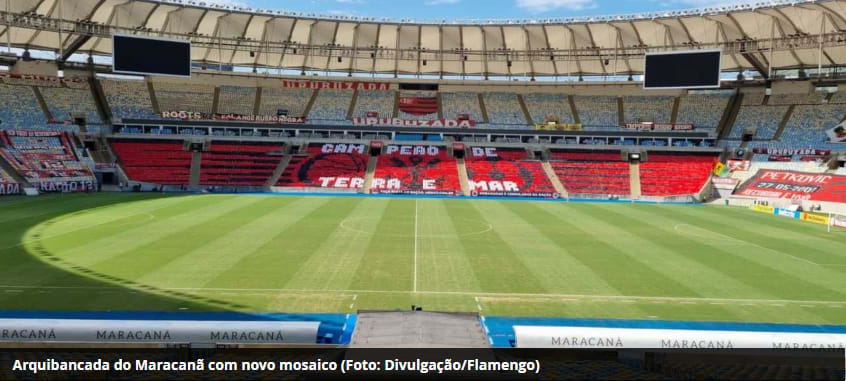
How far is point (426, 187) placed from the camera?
5656 centimetres

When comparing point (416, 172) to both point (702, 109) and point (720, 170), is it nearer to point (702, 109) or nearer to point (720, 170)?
point (720, 170)

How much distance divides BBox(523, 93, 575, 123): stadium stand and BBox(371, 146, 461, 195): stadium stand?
13643mm

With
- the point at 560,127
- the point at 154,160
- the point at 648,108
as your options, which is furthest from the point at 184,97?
the point at 648,108

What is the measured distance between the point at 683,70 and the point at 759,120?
15569mm

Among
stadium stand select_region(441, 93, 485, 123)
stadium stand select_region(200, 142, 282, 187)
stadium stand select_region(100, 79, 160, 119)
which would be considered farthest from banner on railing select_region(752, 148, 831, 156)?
stadium stand select_region(100, 79, 160, 119)

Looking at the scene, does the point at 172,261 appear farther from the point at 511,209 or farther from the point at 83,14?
the point at 83,14

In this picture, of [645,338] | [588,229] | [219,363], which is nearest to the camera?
[219,363]

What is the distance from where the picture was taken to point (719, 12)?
52375 millimetres

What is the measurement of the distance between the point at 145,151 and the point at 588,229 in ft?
158

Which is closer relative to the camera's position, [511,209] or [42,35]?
[511,209]

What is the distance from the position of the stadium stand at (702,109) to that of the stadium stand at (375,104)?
36.0 meters

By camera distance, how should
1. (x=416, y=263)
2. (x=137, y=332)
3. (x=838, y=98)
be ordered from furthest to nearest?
(x=838, y=98)
(x=416, y=263)
(x=137, y=332)

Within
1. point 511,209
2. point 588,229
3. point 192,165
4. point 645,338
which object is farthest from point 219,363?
point 192,165

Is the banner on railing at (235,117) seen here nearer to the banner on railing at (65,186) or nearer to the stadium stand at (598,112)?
the banner on railing at (65,186)
